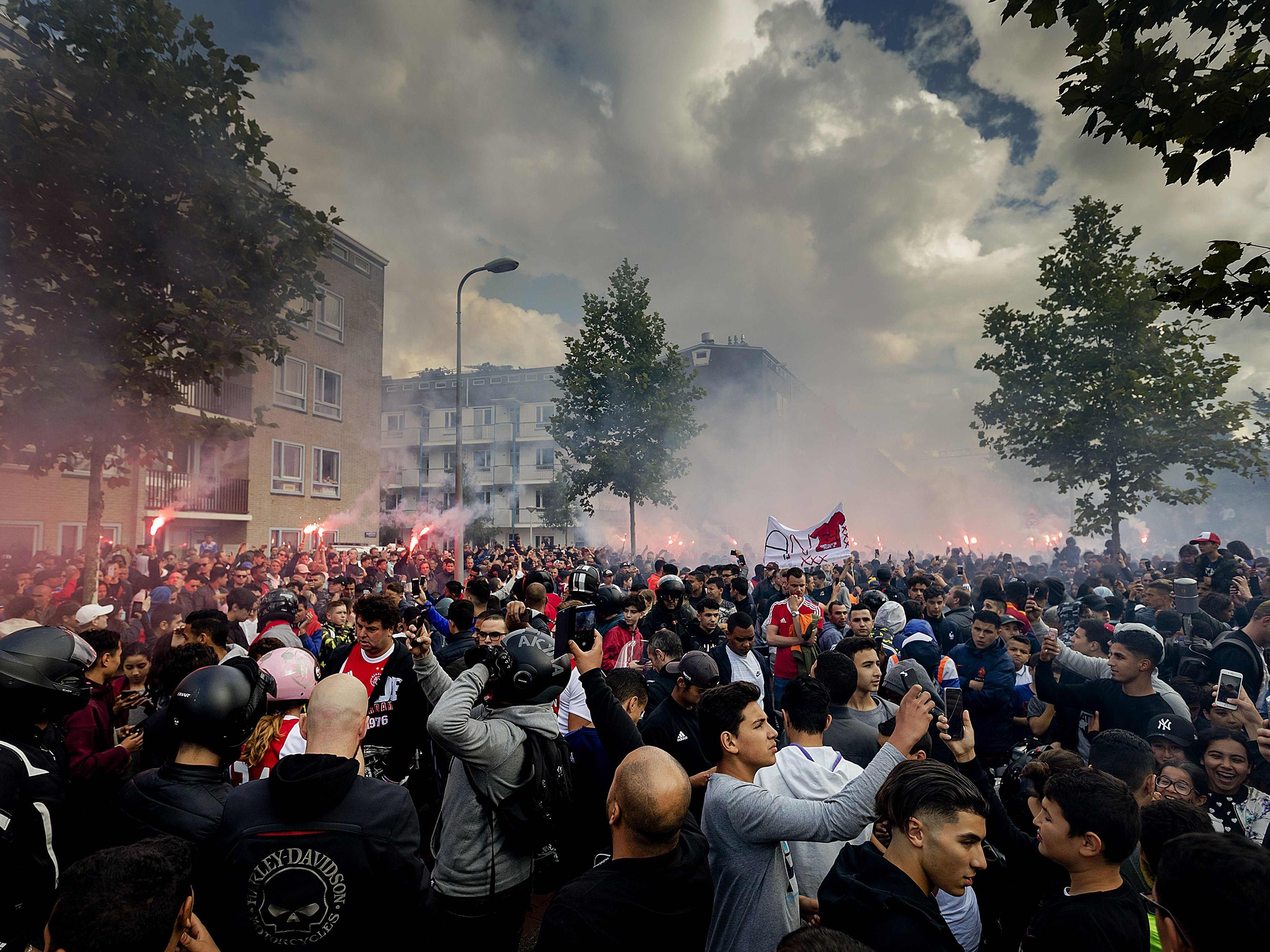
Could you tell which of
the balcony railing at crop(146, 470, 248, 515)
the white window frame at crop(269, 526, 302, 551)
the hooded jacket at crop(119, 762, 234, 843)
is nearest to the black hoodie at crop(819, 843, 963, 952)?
the hooded jacket at crop(119, 762, 234, 843)

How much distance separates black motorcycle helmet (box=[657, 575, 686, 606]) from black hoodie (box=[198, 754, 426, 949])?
5.45 metres

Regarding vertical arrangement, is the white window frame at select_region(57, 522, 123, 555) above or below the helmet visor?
above

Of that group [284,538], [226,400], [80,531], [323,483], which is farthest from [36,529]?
[323,483]

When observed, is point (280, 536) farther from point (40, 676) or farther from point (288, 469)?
point (40, 676)

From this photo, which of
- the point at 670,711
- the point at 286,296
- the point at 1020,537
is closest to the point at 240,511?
the point at 286,296

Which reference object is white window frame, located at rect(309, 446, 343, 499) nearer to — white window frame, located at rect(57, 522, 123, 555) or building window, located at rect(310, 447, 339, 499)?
building window, located at rect(310, 447, 339, 499)

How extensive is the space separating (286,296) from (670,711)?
11.0 meters

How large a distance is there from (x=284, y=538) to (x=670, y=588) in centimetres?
2062

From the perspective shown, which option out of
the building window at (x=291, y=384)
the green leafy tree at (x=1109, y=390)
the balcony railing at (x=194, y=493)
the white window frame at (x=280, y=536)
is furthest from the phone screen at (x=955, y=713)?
the building window at (x=291, y=384)

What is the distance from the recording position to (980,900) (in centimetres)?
343

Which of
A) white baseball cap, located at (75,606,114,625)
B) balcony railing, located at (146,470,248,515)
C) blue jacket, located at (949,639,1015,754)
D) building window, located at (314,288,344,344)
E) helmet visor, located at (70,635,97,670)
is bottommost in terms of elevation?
blue jacket, located at (949,639,1015,754)

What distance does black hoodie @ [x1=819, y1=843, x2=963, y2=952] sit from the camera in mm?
2086

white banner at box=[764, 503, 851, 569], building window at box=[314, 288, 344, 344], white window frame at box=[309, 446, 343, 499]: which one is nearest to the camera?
white banner at box=[764, 503, 851, 569]

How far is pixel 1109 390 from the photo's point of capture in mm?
17047
